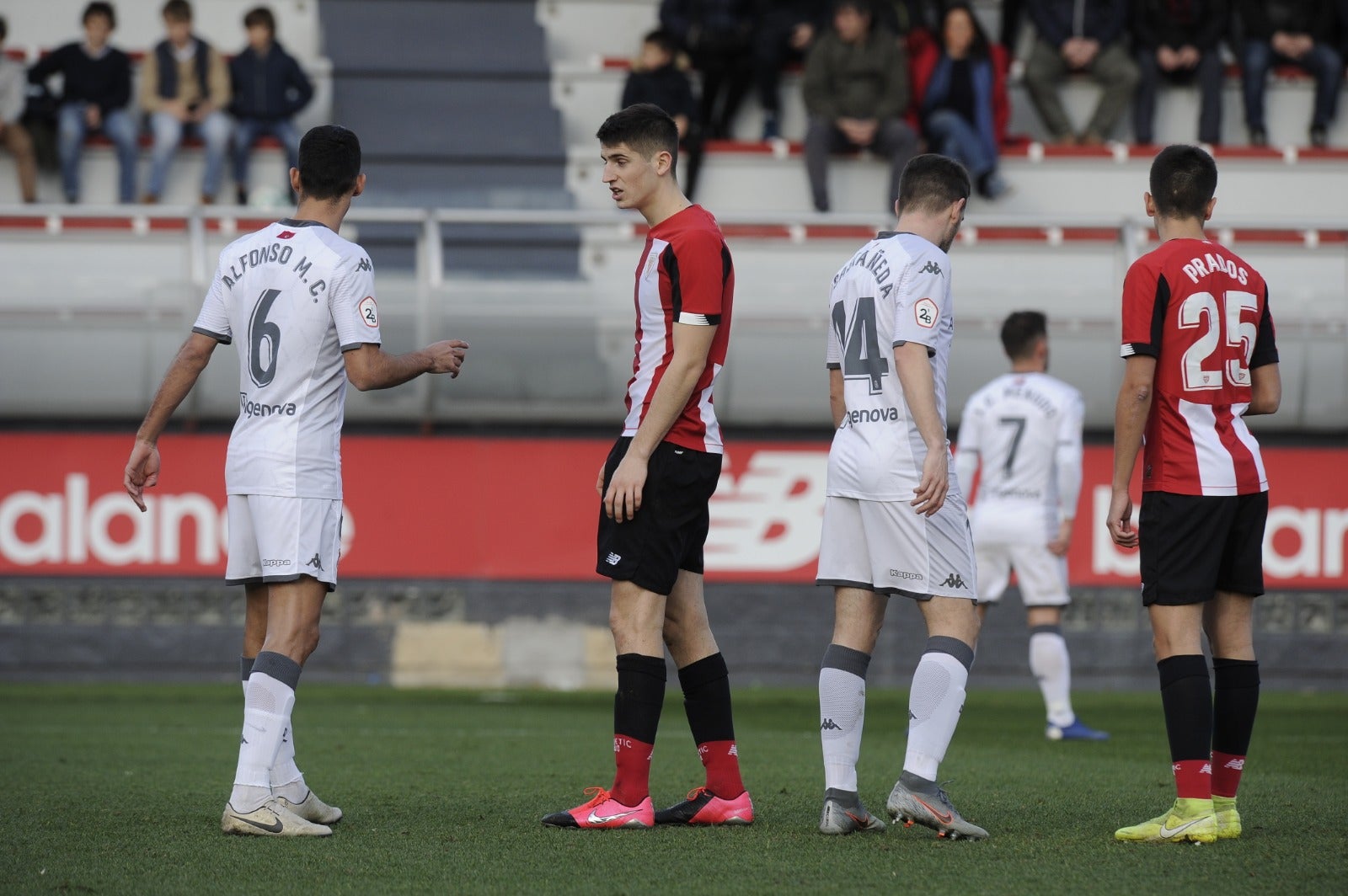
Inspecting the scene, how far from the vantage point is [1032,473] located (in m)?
8.38

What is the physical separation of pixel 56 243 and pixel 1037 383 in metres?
6.50

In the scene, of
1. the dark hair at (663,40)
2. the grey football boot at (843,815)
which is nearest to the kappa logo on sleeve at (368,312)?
the grey football boot at (843,815)

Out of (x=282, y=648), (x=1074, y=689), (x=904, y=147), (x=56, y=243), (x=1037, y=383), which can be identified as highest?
(x=904, y=147)

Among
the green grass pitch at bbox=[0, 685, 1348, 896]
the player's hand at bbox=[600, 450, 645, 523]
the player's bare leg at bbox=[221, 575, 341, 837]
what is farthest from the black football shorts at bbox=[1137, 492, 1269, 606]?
the player's bare leg at bbox=[221, 575, 341, 837]

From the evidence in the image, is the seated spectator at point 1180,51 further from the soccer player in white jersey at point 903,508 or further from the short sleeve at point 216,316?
the short sleeve at point 216,316

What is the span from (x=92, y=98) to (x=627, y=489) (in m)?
10.1

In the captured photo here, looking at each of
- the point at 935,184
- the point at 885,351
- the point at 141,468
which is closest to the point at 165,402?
the point at 141,468

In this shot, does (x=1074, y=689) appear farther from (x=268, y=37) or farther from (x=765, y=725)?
(x=268, y=37)

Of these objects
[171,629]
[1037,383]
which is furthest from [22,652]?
[1037,383]

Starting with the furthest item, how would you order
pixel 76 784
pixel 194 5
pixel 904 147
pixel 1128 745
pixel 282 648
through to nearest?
pixel 194 5, pixel 904 147, pixel 1128 745, pixel 76 784, pixel 282 648

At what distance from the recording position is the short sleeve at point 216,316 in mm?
4871

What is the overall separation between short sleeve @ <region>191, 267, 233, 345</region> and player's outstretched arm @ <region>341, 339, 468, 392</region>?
0.40m

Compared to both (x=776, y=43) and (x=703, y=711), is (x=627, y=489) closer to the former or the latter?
(x=703, y=711)

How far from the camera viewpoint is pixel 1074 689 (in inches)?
436
